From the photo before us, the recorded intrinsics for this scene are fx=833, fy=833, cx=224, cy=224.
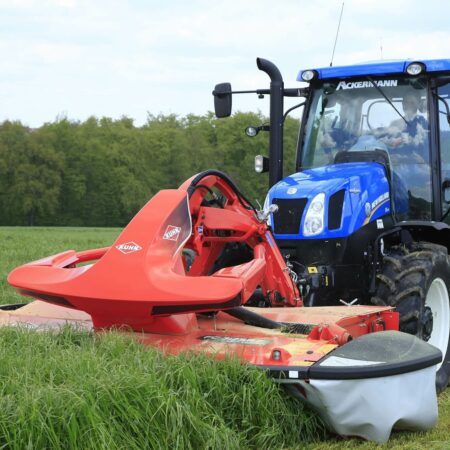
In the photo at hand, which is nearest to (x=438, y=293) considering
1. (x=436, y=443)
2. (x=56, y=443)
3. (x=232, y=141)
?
(x=436, y=443)

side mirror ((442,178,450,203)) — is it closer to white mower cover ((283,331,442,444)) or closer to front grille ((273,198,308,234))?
front grille ((273,198,308,234))

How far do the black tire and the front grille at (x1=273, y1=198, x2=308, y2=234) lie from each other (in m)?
0.70

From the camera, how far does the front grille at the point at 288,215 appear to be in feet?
20.1

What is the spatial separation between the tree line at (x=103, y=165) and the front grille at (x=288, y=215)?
131 ft

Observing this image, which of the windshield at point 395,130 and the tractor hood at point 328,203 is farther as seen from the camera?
the windshield at point 395,130

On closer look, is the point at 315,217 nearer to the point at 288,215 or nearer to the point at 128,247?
the point at 288,215

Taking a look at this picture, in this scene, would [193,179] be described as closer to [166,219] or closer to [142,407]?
[166,219]

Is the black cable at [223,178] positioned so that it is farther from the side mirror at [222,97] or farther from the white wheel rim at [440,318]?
the white wheel rim at [440,318]

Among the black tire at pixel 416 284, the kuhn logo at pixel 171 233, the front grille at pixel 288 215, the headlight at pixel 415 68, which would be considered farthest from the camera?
the headlight at pixel 415 68

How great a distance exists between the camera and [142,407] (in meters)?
3.69

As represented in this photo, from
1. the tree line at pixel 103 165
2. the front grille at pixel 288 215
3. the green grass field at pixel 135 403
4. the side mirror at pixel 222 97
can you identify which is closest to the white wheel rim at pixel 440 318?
the front grille at pixel 288 215

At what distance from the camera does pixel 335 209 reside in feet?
19.9

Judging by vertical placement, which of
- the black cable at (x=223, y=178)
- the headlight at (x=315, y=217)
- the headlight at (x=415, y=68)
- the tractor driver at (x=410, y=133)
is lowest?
the headlight at (x=315, y=217)

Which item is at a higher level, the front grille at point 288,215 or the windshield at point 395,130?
the windshield at point 395,130
